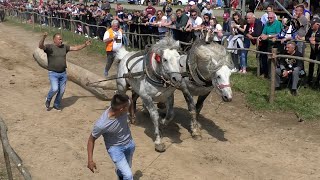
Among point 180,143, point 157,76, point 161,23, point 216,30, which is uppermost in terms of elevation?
point 161,23

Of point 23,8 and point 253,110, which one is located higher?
point 23,8

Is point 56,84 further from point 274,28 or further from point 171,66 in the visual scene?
point 274,28

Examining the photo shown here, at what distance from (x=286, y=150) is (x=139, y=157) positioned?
2560mm

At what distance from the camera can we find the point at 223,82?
21.3 feet

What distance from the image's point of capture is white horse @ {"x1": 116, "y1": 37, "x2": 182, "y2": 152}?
675 centimetres

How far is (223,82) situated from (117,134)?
7.04ft

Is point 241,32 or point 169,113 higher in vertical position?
point 241,32

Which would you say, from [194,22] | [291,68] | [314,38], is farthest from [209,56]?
[194,22]

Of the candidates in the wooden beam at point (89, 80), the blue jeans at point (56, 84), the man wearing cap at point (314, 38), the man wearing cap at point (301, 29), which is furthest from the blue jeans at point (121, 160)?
the man wearing cap at point (301, 29)

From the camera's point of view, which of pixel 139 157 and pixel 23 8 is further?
pixel 23 8

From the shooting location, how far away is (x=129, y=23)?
1650cm

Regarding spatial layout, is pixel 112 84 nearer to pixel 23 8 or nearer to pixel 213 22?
pixel 213 22

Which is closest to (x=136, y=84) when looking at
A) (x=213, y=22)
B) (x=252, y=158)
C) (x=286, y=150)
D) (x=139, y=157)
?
(x=139, y=157)

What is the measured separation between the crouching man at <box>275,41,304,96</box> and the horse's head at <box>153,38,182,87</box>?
151 inches
